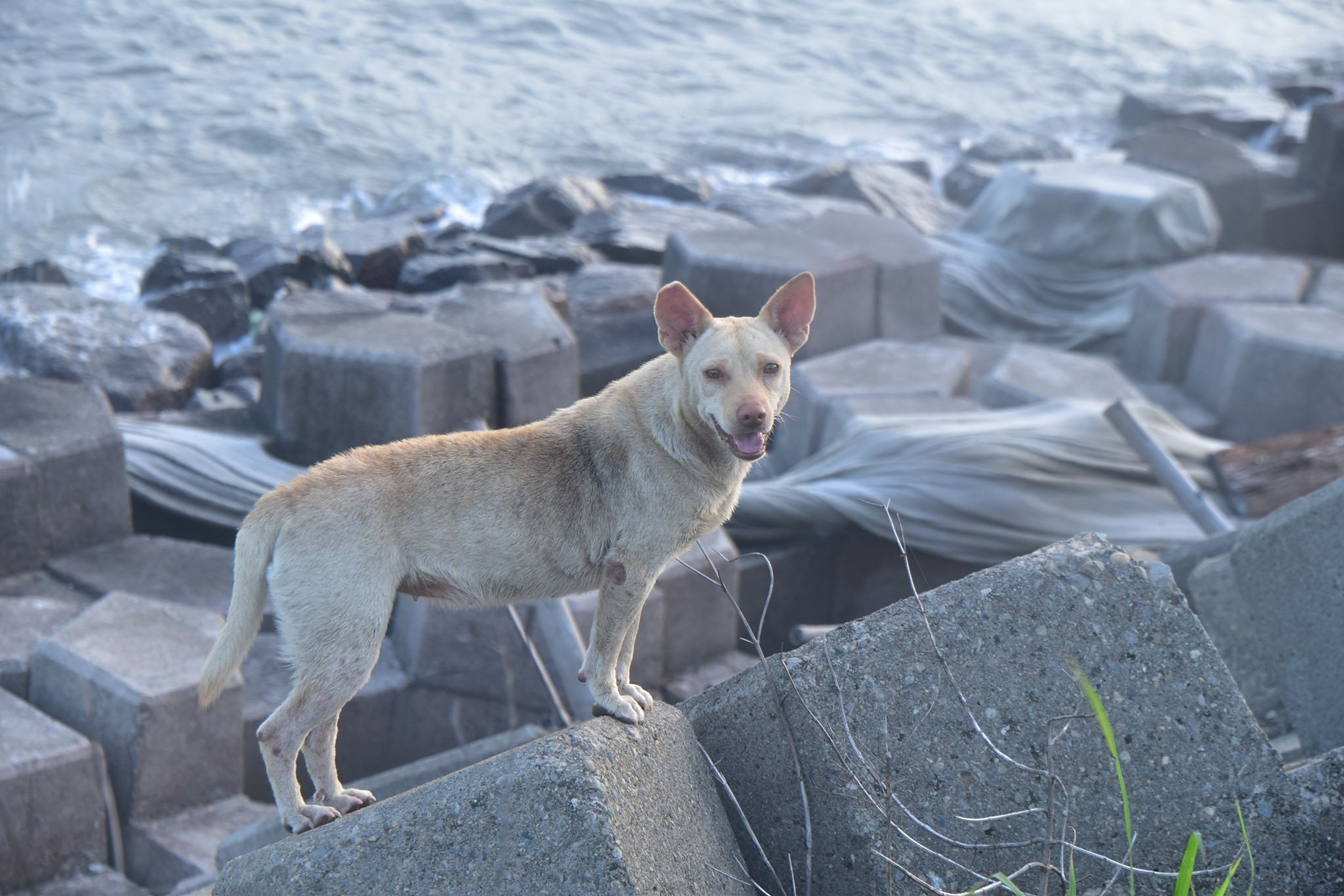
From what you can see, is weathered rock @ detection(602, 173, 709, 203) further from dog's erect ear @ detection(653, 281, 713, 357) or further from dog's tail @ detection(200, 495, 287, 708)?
dog's tail @ detection(200, 495, 287, 708)

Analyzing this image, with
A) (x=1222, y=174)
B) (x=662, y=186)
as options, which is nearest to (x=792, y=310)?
(x=1222, y=174)

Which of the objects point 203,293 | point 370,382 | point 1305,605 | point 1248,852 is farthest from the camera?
point 203,293

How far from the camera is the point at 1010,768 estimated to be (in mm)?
2781

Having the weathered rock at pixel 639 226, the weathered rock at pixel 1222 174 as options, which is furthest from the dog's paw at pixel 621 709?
the weathered rock at pixel 1222 174

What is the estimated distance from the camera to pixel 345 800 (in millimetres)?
3105

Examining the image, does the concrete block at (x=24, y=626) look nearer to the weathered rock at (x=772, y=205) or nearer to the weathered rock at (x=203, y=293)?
the weathered rock at (x=203, y=293)

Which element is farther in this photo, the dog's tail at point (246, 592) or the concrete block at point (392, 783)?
the concrete block at point (392, 783)

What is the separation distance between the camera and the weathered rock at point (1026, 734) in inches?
109

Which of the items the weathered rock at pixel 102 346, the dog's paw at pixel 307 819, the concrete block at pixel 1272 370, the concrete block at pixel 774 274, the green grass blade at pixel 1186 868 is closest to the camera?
the green grass blade at pixel 1186 868

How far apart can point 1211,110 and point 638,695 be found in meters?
20.1

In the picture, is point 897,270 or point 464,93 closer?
point 897,270

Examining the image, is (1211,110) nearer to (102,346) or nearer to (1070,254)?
(1070,254)

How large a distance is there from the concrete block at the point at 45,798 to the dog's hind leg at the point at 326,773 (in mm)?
2085

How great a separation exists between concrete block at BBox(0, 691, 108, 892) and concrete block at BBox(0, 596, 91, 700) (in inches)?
12.9
